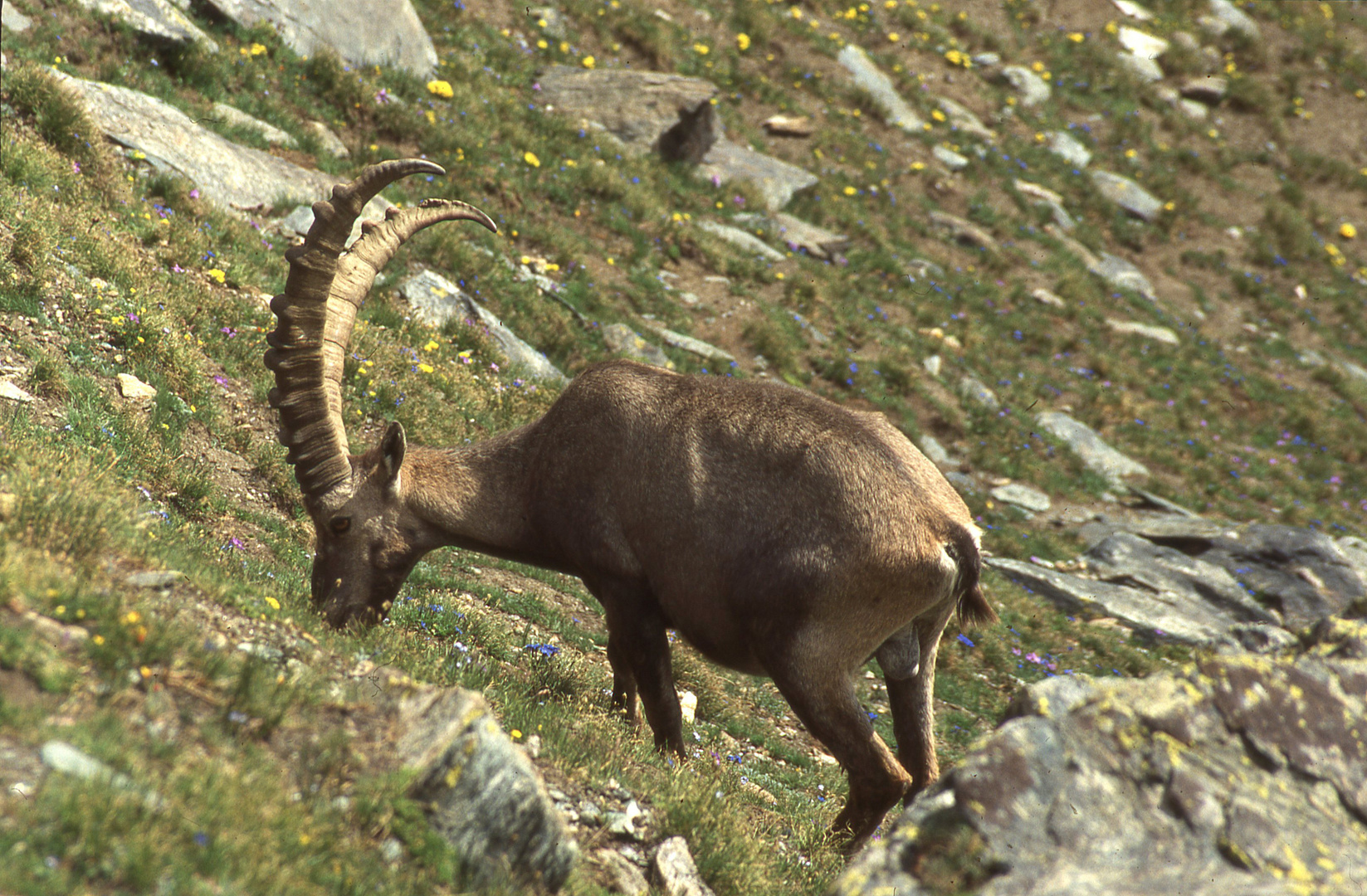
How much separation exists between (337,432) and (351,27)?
11.2m

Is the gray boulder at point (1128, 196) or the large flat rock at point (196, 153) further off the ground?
the large flat rock at point (196, 153)

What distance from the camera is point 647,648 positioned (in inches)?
262

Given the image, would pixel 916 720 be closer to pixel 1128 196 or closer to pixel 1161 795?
pixel 1161 795

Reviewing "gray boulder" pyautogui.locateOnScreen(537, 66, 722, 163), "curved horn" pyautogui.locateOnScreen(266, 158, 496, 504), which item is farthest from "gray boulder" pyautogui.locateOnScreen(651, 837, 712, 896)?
"gray boulder" pyautogui.locateOnScreen(537, 66, 722, 163)

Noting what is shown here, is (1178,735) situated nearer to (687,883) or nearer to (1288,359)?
(687,883)

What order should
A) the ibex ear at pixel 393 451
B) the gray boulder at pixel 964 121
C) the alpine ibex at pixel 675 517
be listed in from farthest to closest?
the gray boulder at pixel 964 121 < the ibex ear at pixel 393 451 < the alpine ibex at pixel 675 517

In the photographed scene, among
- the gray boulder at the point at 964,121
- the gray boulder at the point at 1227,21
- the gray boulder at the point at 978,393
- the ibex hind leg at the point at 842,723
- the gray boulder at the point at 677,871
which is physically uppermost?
the gray boulder at the point at 677,871

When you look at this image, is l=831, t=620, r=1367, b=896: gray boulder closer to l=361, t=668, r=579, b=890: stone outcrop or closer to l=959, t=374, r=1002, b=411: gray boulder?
l=361, t=668, r=579, b=890: stone outcrop

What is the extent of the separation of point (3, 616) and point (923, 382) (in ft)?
48.0

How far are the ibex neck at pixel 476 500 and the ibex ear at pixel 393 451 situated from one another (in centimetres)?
18

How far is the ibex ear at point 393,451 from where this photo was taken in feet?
23.2

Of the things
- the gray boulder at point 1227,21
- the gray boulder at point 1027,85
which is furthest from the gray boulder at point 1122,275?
the gray boulder at point 1227,21

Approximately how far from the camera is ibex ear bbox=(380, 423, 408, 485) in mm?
7066

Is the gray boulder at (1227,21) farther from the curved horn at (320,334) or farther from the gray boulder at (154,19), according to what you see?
the curved horn at (320,334)
